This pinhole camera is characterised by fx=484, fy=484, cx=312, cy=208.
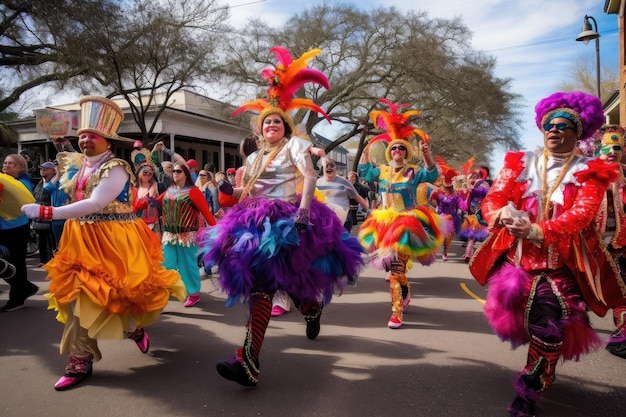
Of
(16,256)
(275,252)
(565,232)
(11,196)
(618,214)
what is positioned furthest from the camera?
(16,256)

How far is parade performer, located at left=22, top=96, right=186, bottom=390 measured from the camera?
3.78 m

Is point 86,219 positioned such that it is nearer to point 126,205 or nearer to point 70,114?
point 126,205

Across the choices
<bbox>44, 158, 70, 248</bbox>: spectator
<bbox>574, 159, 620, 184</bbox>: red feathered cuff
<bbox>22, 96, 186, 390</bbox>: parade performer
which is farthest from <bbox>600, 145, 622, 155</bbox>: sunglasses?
<bbox>44, 158, 70, 248</bbox>: spectator

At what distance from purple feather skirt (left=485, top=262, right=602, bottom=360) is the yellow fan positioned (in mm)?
4771

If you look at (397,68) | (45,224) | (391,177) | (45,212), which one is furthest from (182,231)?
(397,68)

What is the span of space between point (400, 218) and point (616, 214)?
7.79 ft

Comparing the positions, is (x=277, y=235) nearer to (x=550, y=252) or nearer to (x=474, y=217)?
(x=550, y=252)

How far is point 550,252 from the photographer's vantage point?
327 cm

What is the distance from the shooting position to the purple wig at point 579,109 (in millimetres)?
3340

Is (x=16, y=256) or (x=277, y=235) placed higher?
(x=277, y=235)

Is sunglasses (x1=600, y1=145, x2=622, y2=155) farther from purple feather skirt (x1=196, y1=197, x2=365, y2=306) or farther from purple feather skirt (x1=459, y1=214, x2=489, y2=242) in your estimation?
purple feather skirt (x1=459, y1=214, x2=489, y2=242)

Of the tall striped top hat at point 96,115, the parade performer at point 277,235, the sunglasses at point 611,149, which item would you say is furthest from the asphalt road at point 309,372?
the tall striped top hat at point 96,115

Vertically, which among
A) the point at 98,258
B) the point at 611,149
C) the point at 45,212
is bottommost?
the point at 98,258

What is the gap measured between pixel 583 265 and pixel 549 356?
0.65 m
